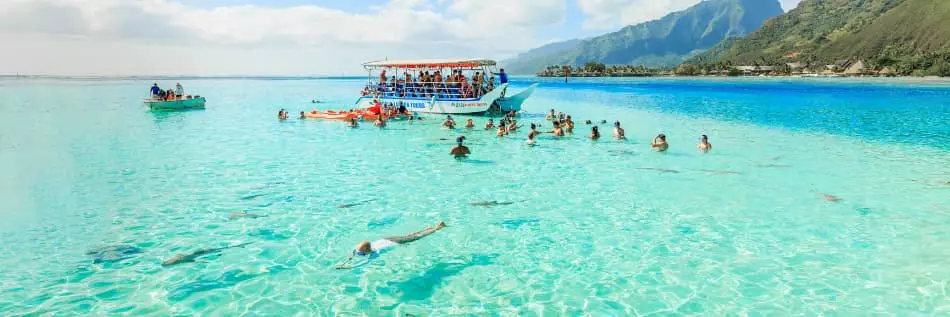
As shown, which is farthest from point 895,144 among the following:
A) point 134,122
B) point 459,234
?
point 134,122

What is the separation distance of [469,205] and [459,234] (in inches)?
89.9

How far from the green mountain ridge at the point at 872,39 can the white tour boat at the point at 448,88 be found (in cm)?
11052

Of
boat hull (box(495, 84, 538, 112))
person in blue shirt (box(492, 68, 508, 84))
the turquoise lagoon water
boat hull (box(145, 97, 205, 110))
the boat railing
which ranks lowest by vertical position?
the turquoise lagoon water

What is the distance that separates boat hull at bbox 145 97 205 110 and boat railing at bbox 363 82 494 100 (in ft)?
50.7

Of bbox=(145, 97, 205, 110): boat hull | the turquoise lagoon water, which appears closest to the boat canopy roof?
the turquoise lagoon water

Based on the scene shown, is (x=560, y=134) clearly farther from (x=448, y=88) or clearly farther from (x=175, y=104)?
(x=175, y=104)

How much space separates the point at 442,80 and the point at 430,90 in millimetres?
1359

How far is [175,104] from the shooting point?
4200cm

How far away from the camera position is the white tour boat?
33.5 metres

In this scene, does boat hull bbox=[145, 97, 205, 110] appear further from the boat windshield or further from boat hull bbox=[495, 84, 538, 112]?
boat hull bbox=[495, 84, 538, 112]

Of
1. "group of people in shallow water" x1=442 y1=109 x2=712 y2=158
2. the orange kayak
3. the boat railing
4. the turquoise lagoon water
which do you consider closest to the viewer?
the turquoise lagoon water

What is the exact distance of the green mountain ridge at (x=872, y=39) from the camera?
119 metres

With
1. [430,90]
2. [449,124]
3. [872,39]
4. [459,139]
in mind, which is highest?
[872,39]

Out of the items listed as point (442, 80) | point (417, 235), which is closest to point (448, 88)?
point (442, 80)
